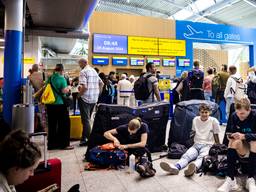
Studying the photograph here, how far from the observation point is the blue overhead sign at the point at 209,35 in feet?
34.7

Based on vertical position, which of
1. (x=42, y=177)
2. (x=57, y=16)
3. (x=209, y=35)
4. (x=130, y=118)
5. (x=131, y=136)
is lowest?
(x=42, y=177)

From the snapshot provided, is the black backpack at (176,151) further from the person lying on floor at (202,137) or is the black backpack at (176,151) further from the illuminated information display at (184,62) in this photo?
the illuminated information display at (184,62)

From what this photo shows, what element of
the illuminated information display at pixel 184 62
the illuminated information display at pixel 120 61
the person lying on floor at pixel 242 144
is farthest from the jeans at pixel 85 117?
the illuminated information display at pixel 184 62

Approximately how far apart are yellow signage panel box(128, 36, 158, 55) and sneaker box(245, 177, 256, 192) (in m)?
7.79

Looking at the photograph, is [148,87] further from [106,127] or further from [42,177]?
[42,177]

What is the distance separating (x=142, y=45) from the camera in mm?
10008

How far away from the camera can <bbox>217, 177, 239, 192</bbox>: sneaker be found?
2.40 m

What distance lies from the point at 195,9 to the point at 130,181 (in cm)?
1169

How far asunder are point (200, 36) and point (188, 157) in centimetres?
857

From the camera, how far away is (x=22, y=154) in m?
1.08

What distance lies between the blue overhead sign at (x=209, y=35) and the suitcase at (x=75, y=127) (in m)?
6.50

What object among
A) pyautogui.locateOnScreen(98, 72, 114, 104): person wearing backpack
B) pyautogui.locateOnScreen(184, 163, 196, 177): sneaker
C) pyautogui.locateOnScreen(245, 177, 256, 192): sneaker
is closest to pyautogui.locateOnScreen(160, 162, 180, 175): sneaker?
pyautogui.locateOnScreen(184, 163, 196, 177): sneaker

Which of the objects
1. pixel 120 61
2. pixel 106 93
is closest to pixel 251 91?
pixel 106 93

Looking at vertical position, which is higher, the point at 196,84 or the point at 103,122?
the point at 196,84
